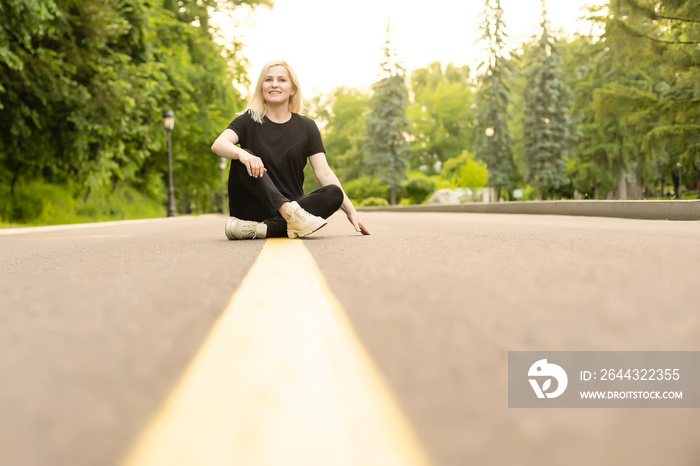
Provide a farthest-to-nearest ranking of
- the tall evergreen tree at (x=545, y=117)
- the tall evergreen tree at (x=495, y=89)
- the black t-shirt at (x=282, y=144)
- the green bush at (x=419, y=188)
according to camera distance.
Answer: the green bush at (x=419, y=188) < the tall evergreen tree at (x=495, y=89) < the tall evergreen tree at (x=545, y=117) < the black t-shirt at (x=282, y=144)

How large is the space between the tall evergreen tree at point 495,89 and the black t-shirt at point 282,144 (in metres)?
46.8

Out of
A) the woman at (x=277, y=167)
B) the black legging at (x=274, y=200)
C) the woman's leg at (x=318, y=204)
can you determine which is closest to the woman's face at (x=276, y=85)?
the woman at (x=277, y=167)

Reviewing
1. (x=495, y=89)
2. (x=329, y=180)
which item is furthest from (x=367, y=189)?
(x=329, y=180)

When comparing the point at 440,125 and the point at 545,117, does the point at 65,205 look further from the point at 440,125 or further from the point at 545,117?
the point at 440,125

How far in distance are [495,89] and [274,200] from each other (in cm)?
4975

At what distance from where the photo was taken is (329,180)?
5.72m

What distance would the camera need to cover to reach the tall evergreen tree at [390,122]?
185 feet

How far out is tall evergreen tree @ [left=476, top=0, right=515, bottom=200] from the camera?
5184 cm

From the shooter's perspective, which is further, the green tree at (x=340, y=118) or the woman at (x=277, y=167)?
the green tree at (x=340, y=118)

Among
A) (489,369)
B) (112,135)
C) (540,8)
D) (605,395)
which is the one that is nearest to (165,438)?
(489,369)

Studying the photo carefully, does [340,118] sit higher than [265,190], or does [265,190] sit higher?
[340,118]

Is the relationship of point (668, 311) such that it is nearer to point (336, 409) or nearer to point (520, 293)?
point (520, 293)

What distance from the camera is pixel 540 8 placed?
4956cm

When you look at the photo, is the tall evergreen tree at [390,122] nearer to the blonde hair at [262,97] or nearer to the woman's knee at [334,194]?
the blonde hair at [262,97]
